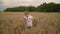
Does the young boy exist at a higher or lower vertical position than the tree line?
lower

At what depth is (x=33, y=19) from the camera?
10.8 ft

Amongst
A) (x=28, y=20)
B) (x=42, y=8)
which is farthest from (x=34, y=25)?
(x=42, y=8)

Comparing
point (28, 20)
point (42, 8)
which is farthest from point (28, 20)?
point (42, 8)

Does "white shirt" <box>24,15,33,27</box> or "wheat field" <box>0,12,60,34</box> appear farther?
"white shirt" <box>24,15,33,27</box>

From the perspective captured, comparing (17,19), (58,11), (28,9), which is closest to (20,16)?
(17,19)

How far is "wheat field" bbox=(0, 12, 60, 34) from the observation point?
9.41ft

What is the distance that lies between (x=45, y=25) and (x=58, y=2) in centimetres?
33

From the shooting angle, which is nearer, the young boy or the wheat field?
the wheat field

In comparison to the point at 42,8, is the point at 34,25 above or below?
below

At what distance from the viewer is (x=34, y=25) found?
3.11 meters

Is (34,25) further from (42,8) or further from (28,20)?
(42,8)

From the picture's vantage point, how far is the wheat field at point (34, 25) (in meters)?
2.87

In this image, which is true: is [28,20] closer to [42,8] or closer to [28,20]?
[28,20]

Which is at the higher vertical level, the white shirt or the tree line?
the tree line
